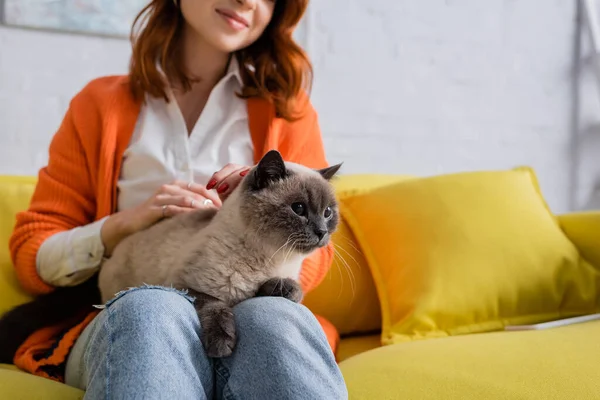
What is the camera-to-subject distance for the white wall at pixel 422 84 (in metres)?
1.82

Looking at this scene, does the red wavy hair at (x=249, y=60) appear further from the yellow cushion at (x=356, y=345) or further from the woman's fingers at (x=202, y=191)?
the yellow cushion at (x=356, y=345)

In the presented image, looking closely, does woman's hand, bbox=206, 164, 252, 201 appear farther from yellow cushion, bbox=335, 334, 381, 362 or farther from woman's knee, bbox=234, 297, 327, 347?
yellow cushion, bbox=335, 334, 381, 362

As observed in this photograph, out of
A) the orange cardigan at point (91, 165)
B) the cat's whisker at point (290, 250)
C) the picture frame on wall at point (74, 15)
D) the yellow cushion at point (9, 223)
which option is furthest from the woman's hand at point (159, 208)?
the picture frame on wall at point (74, 15)

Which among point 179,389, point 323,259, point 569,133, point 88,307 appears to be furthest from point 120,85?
point 569,133

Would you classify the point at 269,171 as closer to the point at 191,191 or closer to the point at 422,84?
the point at 191,191

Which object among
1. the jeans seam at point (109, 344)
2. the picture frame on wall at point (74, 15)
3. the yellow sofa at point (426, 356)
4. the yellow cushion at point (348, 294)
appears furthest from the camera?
the picture frame on wall at point (74, 15)

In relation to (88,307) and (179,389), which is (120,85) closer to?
(88,307)

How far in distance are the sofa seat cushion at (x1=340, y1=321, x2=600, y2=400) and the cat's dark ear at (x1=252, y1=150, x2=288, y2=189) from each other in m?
0.38

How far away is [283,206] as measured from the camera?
37.6 inches

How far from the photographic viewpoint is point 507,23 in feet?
7.80

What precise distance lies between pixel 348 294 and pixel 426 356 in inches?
17.5

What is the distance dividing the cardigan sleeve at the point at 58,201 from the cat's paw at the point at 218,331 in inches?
22.0

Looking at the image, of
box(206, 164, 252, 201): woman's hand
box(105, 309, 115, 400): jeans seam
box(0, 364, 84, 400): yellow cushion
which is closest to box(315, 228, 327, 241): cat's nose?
box(206, 164, 252, 201): woman's hand

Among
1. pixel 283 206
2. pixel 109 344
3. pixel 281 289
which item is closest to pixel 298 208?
pixel 283 206
